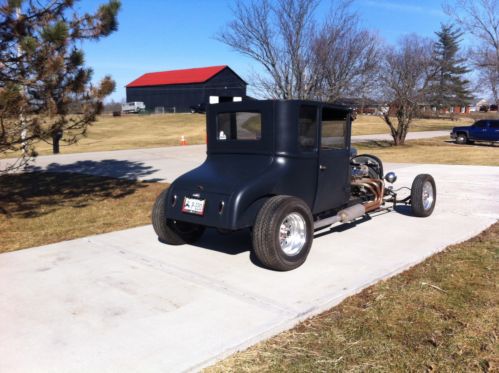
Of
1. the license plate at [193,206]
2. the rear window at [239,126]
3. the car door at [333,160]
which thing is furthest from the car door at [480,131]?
the license plate at [193,206]

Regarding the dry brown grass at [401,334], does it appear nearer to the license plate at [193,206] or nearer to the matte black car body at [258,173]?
the matte black car body at [258,173]

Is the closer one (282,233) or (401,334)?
(401,334)

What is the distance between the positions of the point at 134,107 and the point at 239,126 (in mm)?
68582

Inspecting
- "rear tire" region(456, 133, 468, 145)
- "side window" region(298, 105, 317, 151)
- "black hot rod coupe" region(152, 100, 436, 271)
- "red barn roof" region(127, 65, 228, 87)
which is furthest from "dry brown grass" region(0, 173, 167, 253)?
"red barn roof" region(127, 65, 228, 87)

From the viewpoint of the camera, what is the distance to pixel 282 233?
181 inches

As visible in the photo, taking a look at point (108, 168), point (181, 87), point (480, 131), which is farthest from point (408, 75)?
point (181, 87)

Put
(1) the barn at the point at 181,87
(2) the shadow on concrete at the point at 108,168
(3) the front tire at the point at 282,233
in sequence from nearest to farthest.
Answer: (3) the front tire at the point at 282,233 < (2) the shadow on concrete at the point at 108,168 < (1) the barn at the point at 181,87

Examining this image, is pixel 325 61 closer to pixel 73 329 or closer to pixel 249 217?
pixel 249 217

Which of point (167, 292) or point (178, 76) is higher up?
point (178, 76)

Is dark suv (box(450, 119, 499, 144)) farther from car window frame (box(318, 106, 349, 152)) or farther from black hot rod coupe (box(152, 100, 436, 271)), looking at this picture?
car window frame (box(318, 106, 349, 152))

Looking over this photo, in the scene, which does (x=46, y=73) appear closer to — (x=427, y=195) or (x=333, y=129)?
(x=333, y=129)

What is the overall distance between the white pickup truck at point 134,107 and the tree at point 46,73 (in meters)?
65.0

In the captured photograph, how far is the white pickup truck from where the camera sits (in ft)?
231

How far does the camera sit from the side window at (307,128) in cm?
500
